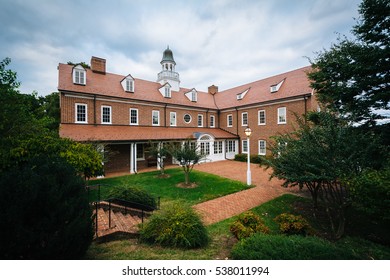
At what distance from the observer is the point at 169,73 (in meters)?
26.9

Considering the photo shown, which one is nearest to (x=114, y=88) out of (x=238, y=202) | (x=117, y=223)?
(x=117, y=223)

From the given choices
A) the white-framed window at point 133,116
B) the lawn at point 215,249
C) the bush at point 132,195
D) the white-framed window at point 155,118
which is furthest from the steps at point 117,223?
the white-framed window at point 155,118

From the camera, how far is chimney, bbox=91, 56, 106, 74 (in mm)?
19078

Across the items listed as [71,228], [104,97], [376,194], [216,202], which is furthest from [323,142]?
[104,97]

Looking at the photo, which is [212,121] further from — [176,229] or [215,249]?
[215,249]

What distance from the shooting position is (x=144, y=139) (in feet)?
53.0

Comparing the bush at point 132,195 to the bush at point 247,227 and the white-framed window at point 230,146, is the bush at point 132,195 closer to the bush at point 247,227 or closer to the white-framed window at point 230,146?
the bush at point 247,227

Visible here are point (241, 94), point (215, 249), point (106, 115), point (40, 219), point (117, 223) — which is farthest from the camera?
point (241, 94)

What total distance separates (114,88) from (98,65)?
3764mm

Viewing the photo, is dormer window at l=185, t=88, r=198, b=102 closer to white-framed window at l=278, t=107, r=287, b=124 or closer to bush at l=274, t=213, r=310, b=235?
white-framed window at l=278, t=107, r=287, b=124

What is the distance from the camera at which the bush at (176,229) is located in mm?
4574

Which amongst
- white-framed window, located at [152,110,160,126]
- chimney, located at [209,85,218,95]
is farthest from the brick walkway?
chimney, located at [209,85,218,95]

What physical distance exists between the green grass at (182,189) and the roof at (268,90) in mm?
13112

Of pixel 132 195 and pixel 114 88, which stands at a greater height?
pixel 114 88
